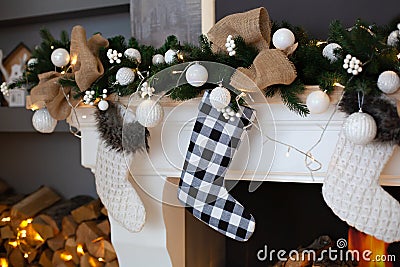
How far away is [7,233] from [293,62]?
5.07ft

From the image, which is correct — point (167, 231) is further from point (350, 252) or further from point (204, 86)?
point (350, 252)

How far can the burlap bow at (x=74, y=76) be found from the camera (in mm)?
1439

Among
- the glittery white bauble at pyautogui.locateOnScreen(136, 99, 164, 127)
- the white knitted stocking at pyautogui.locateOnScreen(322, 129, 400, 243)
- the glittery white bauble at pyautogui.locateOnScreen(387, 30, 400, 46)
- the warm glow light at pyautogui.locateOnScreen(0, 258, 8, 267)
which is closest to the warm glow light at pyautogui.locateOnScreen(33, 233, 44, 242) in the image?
the warm glow light at pyautogui.locateOnScreen(0, 258, 8, 267)

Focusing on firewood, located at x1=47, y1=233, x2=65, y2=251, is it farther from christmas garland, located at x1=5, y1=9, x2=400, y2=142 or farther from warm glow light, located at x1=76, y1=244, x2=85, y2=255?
christmas garland, located at x1=5, y1=9, x2=400, y2=142

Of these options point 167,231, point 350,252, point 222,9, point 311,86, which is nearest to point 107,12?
point 222,9

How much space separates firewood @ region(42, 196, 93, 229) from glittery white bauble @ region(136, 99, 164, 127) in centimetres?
93

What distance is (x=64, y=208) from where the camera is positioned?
7.15ft

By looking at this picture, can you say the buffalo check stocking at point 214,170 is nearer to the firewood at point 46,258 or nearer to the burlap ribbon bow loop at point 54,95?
the burlap ribbon bow loop at point 54,95

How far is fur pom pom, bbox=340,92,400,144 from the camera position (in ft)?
3.90

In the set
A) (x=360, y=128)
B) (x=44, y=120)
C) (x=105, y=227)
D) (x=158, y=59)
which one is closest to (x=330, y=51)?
(x=360, y=128)

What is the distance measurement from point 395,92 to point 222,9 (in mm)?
698

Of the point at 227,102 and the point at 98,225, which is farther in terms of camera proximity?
the point at 98,225

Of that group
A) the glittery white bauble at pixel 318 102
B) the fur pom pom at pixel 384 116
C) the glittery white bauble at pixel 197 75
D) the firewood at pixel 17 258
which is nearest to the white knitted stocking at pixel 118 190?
the glittery white bauble at pixel 197 75

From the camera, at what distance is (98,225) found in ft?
6.75
